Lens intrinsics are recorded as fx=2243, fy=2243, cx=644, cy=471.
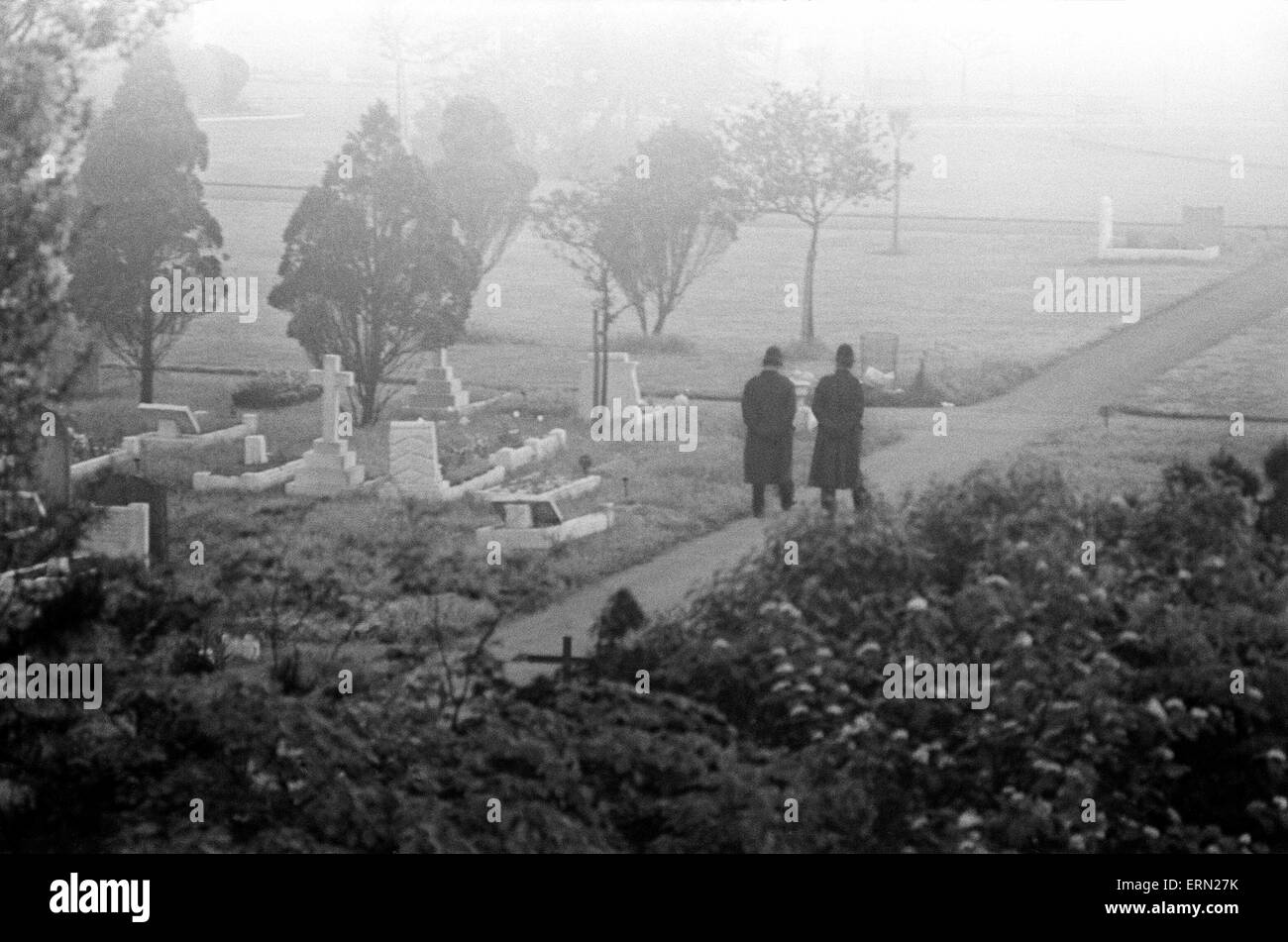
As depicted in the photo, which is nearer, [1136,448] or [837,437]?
[837,437]

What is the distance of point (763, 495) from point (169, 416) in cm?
204

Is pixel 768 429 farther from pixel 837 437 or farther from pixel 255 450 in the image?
pixel 255 450

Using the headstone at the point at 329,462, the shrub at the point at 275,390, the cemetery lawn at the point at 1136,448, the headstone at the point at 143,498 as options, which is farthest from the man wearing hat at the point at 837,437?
the headstone at the point at 143,498

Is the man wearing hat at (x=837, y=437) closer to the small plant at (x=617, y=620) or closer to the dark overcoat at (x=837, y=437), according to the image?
the dark overcoat at (x=837, y=437)

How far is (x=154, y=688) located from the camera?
6613 millimetres

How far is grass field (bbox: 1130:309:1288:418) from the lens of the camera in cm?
759

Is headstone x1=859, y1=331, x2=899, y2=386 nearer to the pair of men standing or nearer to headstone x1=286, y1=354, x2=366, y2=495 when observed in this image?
the pair of men standing

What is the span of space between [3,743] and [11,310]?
1309 millimetres

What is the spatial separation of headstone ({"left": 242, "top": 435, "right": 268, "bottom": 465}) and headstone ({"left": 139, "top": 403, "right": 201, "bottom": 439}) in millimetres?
180

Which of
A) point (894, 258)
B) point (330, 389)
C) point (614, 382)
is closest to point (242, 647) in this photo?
point (330, 389)

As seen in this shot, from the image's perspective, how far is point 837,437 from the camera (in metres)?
7.52

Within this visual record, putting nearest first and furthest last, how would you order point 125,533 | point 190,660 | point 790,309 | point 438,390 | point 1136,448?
point 190,660, point 125,533, point 1136,448, point 790,309, point 438,390
